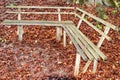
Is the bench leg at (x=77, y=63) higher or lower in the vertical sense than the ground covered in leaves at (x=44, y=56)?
higher

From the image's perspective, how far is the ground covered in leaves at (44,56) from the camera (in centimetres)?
613

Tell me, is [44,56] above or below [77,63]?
below

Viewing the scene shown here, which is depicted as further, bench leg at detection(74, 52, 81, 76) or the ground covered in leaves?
the ground covered in leaves

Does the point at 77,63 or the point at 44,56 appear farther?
the point at 44,56

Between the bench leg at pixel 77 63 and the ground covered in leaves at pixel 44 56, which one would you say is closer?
the bench leg at pixel 77 63

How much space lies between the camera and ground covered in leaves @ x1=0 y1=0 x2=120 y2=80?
6.13 meters

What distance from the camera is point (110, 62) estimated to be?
6859 millimetres

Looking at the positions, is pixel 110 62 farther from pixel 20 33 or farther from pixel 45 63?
pixel 20 33

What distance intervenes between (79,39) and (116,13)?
3.85m

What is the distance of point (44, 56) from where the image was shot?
23.6 feet

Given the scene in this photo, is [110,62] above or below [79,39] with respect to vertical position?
below

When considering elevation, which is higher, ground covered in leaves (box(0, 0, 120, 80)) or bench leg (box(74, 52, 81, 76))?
bench leg (box(74, 52, 81, 76))

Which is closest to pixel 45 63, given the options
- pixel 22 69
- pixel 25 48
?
pixel 22 69

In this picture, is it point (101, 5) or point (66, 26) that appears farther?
point (101, 5)
